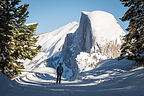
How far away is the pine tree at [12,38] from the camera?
41.1ft

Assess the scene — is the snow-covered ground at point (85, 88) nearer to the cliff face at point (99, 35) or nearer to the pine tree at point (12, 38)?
the pine tree at point (12, 38)

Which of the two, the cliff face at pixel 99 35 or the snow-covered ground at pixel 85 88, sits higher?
the cliff face at pixel 99 35

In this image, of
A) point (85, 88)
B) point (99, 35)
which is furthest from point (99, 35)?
point (85, 88)

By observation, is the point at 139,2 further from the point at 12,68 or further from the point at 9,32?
the point at 12,68

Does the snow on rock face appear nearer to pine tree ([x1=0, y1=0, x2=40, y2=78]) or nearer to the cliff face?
the cliff face

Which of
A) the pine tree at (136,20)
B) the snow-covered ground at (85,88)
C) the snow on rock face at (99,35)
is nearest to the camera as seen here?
the snow-covered ground at (85,88)

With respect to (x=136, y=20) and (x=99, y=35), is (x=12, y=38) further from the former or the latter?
(x=99, y=35)

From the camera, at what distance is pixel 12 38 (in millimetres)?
12664

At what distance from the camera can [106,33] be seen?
3947 inches

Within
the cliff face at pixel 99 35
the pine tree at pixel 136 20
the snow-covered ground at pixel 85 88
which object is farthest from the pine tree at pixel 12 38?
the cliff face at pixel 99 35

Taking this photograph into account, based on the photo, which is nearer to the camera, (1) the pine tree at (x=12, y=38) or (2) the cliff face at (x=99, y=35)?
(1) the pine tree at (x=12, y=38)

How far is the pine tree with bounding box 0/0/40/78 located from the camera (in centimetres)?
1253

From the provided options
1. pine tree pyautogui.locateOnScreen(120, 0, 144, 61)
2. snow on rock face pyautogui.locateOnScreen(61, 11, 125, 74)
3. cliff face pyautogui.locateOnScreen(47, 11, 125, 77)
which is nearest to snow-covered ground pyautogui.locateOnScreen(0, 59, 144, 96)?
pine tree pyautogui.locateOnScreen(120, 0, 144, 61)

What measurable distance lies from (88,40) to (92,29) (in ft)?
26.7
